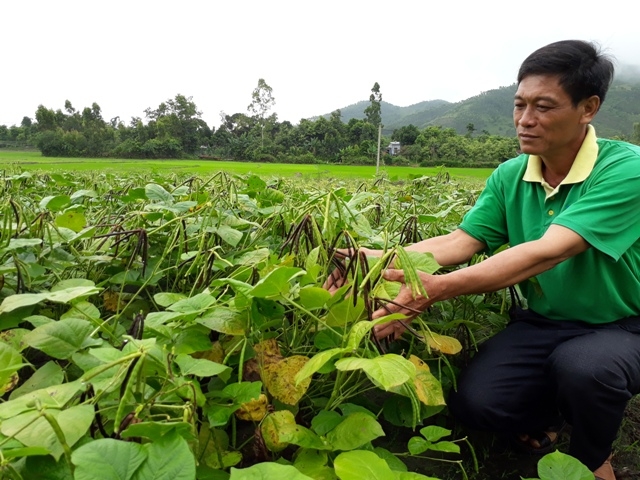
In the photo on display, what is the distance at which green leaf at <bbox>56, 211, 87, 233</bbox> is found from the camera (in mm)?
1396

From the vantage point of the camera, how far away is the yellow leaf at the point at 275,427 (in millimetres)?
855

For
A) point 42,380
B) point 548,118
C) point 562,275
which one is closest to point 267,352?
point 42,380

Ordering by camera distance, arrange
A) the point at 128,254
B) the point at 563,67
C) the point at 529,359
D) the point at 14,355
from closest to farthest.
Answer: the point at 14,355
the point at 128,254
the point at 563,67
the point at 529,359

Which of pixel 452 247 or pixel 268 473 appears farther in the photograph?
pixel 452 247

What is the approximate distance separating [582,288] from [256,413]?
3.73ft

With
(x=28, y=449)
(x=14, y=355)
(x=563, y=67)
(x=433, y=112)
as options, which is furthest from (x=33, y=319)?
(x=433, y=112)

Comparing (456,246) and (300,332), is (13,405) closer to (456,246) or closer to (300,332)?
(300,332)

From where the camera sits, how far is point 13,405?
615 mm

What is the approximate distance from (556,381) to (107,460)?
4.36 feet

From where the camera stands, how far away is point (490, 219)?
1.73m

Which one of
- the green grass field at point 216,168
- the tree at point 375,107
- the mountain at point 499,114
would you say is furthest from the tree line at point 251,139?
the mountain at point 499,114

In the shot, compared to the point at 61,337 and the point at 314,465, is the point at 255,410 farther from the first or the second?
the point at 61,337

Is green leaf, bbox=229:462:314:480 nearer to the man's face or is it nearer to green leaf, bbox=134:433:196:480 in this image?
green leaf, bbox=134:433:196:480

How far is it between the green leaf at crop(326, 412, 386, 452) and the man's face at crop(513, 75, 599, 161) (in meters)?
1.11
